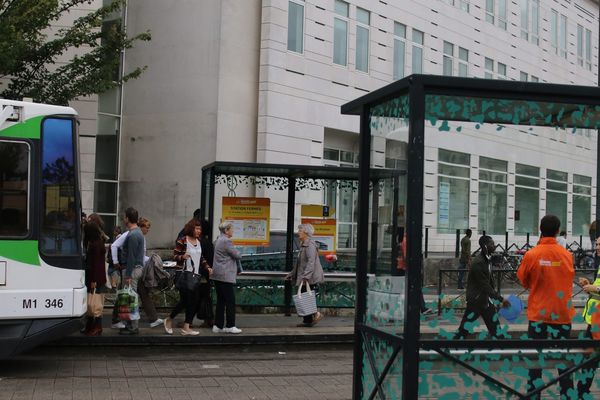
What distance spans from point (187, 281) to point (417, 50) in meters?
22.3

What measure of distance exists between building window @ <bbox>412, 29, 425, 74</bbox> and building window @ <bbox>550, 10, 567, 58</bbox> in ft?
35.7

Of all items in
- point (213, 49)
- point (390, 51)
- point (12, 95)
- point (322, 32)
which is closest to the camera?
point (12, 95)

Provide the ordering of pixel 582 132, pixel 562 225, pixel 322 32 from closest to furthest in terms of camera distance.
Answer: pixel 582 132 → pixel 562 225 → pixel 322 32

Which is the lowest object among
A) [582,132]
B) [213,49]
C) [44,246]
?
[44,246]

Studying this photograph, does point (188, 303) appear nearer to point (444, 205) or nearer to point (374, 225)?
point (374, 225)

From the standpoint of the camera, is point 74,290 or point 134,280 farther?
point 134,280

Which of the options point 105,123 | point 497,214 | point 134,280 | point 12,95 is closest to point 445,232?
point 497,214

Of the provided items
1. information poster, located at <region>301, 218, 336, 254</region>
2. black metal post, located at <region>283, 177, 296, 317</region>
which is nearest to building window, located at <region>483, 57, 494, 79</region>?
information poster, located at <region>301, 218, 336, 254</region>

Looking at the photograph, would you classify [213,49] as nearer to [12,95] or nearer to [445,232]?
[12,95]

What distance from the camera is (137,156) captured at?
1060 inches

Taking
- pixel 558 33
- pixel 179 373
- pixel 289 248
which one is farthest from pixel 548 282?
pixel 558 33

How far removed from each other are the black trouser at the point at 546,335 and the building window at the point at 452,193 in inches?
40.6

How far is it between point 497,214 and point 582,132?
91 cm

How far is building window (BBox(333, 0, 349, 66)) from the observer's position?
2864 cm
